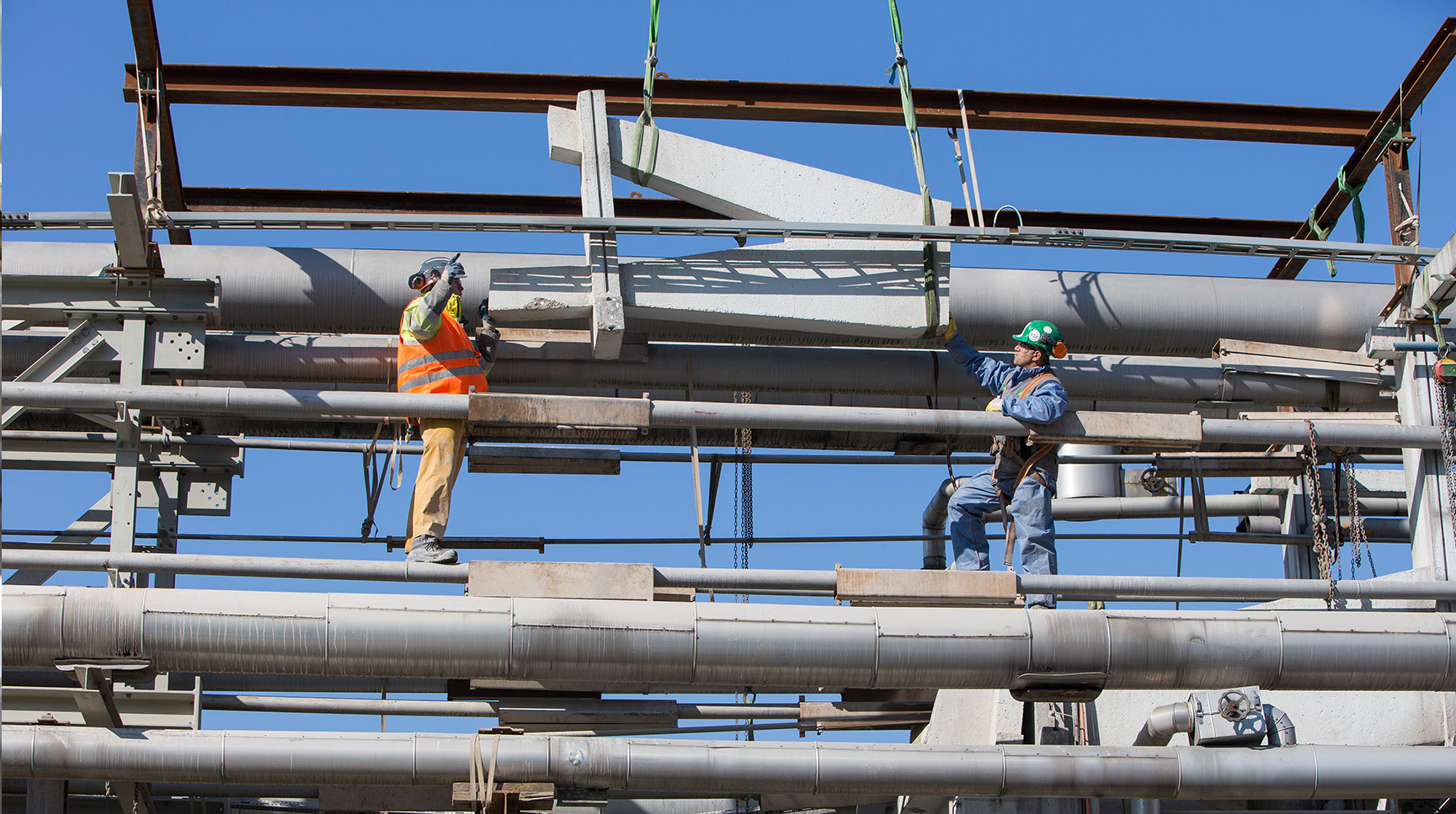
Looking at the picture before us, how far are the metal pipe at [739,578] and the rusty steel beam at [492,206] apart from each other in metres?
4.26

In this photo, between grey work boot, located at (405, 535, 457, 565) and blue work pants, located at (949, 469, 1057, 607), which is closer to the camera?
grey work boot, located at (405, 535, 457, 565)

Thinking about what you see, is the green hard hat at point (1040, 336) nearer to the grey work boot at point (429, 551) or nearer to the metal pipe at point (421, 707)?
the metal pipe at point (421, 707)

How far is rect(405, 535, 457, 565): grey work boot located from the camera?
7.57 m

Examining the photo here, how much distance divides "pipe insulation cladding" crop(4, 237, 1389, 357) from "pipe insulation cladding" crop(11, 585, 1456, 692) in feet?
8.95

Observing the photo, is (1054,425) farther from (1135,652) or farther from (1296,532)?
(1296,532)

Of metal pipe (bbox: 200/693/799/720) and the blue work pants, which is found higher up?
the blue work pants

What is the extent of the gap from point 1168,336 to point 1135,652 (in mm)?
3750

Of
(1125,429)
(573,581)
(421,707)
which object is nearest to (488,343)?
(421,707)

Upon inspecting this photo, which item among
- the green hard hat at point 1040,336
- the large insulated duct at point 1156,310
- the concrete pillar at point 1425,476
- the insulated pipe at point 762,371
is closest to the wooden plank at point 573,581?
the insulated pipe at point 762,371

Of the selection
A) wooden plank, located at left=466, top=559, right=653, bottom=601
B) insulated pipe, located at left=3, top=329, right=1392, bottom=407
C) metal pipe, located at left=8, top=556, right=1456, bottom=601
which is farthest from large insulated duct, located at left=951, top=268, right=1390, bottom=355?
wooden plank, located at left=466, top=559, right=653, bottom=601

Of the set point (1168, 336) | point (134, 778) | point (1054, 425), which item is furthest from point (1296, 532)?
point (134, 778)

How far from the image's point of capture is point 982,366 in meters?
8.85

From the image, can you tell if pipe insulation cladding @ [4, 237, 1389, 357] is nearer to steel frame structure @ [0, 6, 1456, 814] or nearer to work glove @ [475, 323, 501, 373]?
work glove @ [475, 323, 501, 373]

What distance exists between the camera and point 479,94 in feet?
34.6
